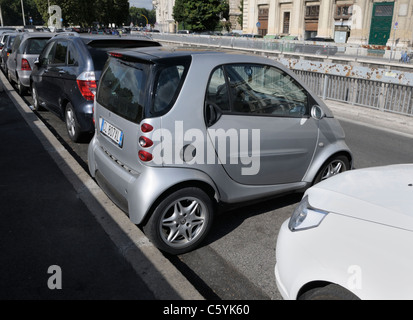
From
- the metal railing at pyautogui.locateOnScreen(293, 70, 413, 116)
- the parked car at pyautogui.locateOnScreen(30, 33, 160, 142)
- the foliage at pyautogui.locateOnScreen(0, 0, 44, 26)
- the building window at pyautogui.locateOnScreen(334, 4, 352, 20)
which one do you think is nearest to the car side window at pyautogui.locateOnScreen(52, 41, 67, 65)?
the parked car at pyautogui.locateOnScreen(30, 33, 160, 142)

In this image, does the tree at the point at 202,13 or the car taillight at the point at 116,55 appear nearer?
the car taillight at the point at 116,55

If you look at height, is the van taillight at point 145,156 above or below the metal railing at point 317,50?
below

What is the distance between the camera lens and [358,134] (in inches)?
339

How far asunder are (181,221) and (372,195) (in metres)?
1.75

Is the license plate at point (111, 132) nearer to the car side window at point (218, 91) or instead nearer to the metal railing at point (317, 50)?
the car side window at point (218, 91)

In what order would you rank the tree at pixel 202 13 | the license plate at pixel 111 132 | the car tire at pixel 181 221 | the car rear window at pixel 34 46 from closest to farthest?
the car tire at pixel 181 221, the license plate at pixel 111 132, the car rear window at pixel 34 46, the tree at pixel 202 13

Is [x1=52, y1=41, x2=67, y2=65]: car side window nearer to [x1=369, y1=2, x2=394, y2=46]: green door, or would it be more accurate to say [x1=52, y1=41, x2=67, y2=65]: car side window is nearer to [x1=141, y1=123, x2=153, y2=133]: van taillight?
[x1=141, y1=123, x2=153, y2=133]: van taillight

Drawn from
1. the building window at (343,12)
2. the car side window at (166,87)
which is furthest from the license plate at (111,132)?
the building window at (343,12)

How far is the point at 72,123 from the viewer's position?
682 centimetres

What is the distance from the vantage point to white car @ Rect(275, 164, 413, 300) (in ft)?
6.22

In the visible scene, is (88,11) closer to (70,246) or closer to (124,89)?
(124,89)

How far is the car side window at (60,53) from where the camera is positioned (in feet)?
23.3

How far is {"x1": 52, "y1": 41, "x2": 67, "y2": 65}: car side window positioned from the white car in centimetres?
587
